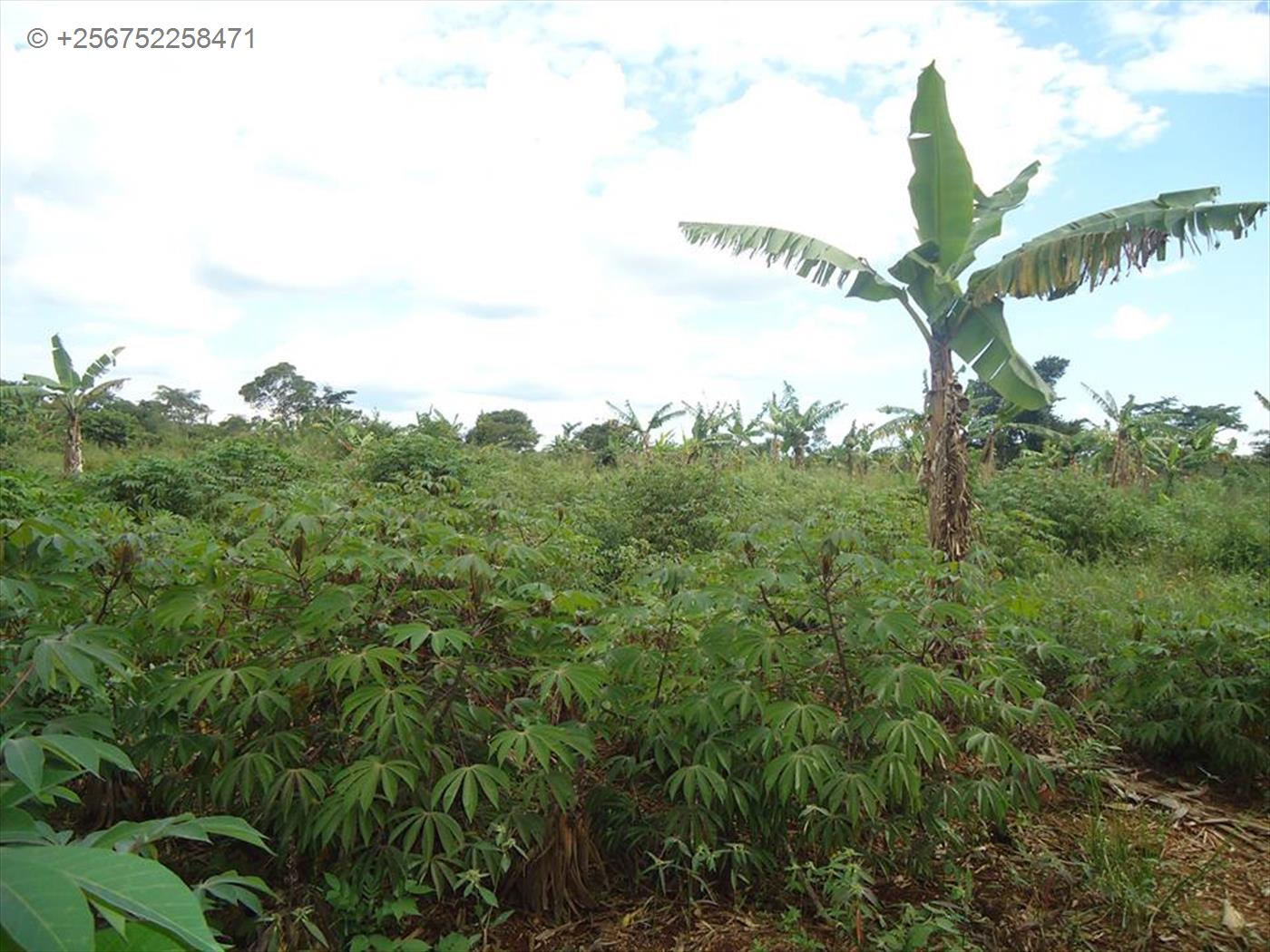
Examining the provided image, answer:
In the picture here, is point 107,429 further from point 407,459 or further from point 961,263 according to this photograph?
point 961,263

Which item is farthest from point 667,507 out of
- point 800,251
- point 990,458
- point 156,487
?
point 990,458

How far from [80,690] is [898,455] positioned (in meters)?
19.6

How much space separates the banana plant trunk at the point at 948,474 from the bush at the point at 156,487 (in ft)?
30.5

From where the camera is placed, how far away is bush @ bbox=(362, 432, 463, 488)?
12.8 meters

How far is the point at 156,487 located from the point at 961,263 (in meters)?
10.4

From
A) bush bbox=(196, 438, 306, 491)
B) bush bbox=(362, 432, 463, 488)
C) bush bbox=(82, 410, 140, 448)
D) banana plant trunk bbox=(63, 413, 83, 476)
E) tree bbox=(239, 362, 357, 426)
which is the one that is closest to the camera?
bush bbox=(196, 438, 306, 491)

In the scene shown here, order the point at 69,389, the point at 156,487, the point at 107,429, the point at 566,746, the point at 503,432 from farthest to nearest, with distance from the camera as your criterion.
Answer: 1. the point at 503,432
2. the point at 107,429
3. the point at 69,389
4. the point at 156,487
5. the point at 566,746

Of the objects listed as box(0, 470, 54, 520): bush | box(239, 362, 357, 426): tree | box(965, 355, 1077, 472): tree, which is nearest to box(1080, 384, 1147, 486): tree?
box(965, 355, 1077, 472): tree

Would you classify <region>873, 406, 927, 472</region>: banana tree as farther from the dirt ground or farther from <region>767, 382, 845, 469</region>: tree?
the dirt ground

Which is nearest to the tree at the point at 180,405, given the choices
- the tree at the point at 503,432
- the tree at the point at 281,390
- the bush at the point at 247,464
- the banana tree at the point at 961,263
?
the tree at the point at 281,390

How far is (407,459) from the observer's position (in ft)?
43.1

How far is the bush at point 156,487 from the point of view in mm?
11438

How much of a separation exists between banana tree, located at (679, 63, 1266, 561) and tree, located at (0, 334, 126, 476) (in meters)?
14.8

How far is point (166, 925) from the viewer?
2.32 feet
